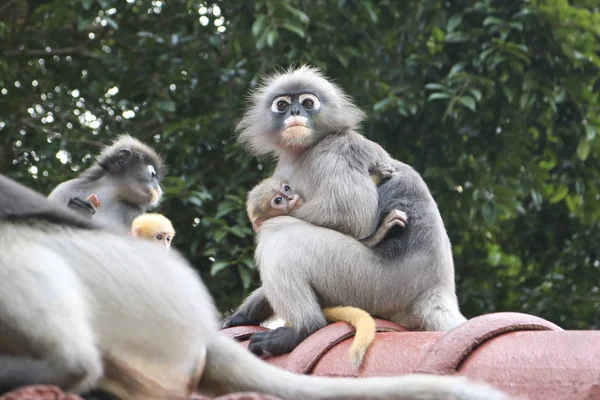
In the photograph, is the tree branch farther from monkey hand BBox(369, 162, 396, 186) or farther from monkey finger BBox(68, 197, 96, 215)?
monkey hand BBox(369, 162, 396, 186)

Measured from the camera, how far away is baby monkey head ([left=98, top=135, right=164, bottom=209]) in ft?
22.8

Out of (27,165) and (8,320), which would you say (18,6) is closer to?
(27,165)

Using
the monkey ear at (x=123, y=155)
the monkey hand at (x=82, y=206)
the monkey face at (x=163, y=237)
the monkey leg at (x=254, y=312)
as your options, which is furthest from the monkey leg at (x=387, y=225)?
the monkey ear at (x=123, y=155)

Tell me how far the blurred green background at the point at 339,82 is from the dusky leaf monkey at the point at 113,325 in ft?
13.6

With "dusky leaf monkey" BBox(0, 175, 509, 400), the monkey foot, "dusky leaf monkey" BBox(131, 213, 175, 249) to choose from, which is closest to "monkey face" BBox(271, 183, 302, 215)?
"dusky leaf monkey" BBox(131, 213, 175, 249)

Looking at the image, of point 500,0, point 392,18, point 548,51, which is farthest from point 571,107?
point 392,18

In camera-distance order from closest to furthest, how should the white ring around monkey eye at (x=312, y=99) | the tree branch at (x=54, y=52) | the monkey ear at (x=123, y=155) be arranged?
the white ring around monkey eye at (x=312, y=99) → the monkey ear at (x=123, y=155) → the tree branch at (x=54, y=52)

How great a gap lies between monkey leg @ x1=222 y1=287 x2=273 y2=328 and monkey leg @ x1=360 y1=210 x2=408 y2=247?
0.59 metres

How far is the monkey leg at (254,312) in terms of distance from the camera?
4.81 metres

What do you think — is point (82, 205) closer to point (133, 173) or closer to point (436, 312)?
point (133, 173)

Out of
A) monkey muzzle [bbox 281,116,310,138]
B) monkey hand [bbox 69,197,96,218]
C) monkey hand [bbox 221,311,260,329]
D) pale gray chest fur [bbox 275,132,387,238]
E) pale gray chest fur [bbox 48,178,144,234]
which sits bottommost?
monkey hand [bbox 221,311,260,329]

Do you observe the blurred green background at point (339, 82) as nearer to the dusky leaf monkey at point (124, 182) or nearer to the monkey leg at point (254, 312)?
the dusky leaf monkey at point (124, 182)

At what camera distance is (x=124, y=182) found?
6.96 m

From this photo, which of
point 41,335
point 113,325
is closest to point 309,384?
point 113,325
